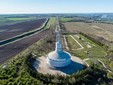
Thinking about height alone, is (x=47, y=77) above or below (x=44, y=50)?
above

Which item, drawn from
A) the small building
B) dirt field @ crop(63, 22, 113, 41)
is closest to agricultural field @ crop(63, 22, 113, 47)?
dirt field @ crop(63, 22, 113, 41)

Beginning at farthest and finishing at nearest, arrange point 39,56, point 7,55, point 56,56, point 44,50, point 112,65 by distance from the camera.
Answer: point 44,50, point 7,55, point 39,56, point 112,65, point 56,56

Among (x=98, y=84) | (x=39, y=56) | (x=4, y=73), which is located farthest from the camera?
(x=39, y=56)

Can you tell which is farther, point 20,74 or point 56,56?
point 56,56

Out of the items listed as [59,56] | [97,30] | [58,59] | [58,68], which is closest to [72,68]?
[58,68]

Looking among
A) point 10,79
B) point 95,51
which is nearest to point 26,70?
point 10,79

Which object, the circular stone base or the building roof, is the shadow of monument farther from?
A: the building roof

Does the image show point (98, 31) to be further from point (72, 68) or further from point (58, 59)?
point (58, 59)

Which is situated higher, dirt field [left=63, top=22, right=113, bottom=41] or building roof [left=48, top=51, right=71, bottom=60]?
building roof [left=48, top=51, right=71, bottom=60]

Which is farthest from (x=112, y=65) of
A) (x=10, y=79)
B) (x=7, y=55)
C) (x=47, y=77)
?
(x=7, y=55)

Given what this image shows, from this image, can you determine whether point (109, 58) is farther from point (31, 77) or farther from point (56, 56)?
point (31, 77)

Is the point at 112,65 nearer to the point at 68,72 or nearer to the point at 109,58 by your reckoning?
the point at 109,58
